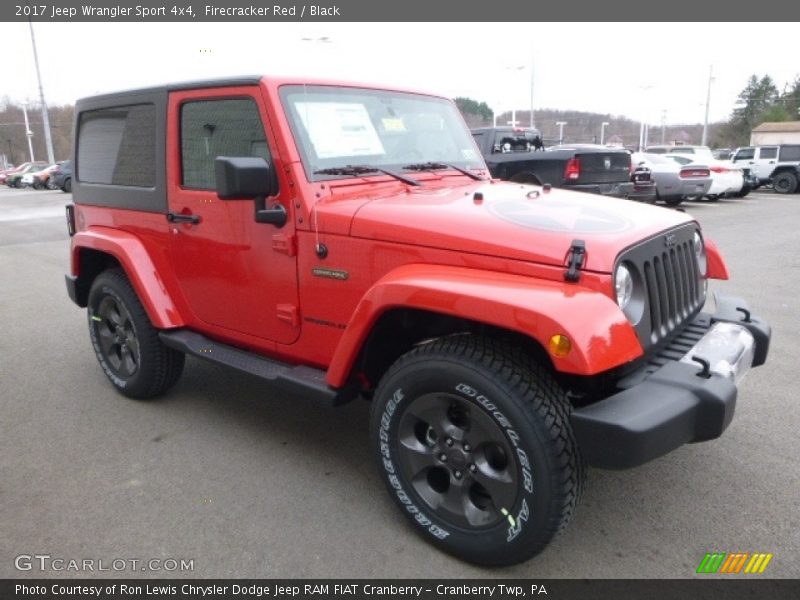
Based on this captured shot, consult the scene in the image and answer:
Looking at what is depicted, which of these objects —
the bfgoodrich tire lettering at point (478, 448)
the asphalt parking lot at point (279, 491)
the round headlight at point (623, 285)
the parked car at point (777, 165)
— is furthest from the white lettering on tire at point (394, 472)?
the parked car at point (777, 165)

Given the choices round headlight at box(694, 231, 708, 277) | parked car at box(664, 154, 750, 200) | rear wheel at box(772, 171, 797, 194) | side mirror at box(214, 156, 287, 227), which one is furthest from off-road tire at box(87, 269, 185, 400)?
rear wheel at box(772, 171, 797, 194)

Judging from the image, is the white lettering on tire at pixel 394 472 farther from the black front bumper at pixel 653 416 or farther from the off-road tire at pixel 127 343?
the off-road tire at pixel 127 343

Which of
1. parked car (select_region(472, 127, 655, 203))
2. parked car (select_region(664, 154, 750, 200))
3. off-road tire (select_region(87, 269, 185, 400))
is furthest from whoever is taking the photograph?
parked car (select_region(664, 154, 750, 200))

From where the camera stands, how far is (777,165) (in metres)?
22.6

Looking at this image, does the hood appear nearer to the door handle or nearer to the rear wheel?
the door handle

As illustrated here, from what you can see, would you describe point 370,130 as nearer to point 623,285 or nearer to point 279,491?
point 623,285

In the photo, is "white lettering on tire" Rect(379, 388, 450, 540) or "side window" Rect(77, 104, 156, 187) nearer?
"white lettering on tire" Rect(379, 388, 450, 540)

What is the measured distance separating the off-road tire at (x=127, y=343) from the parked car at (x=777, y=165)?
74.5 feet

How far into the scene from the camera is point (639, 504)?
9.96ft

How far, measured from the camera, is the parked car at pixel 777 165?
22.2 metres

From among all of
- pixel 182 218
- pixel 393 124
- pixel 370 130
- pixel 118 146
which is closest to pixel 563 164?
pixel 393 124

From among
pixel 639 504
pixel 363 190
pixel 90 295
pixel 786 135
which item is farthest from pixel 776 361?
pixel 786 135

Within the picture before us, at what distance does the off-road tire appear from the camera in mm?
4072

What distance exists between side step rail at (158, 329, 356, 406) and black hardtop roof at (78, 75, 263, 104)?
143 cm
